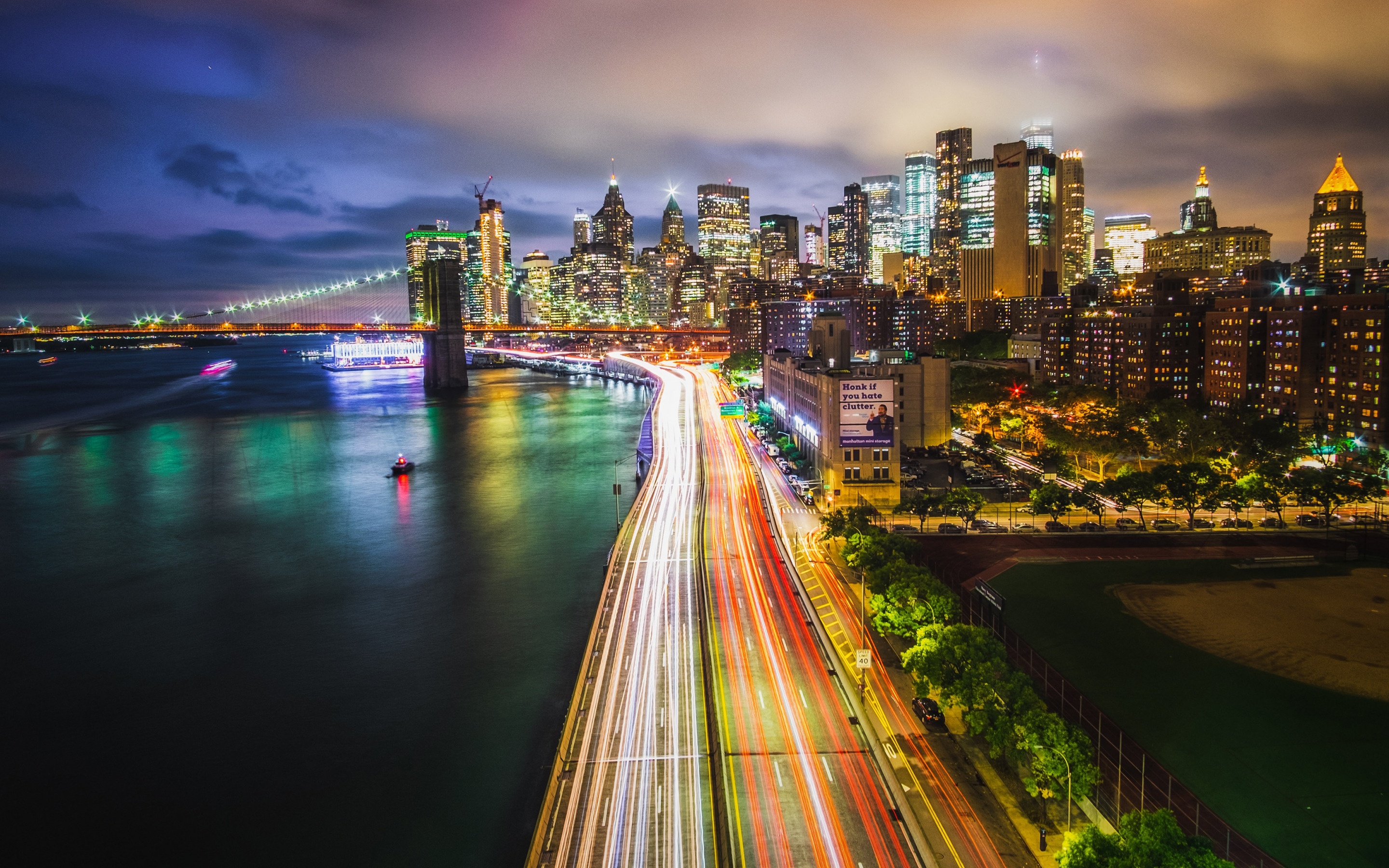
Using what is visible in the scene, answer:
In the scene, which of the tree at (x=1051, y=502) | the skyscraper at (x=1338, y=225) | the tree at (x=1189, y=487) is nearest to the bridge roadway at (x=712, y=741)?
the tree at (x=1051, y=502)

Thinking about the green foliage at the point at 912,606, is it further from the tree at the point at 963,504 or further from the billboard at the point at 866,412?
the billboard at the point at 866,412

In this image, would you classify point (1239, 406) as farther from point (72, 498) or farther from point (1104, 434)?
point (72, 498)

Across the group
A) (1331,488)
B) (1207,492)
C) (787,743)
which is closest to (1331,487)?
(1331,488)

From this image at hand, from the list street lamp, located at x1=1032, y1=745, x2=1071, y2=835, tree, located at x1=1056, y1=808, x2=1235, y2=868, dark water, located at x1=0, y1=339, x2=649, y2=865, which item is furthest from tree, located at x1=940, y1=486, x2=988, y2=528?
tree, located at x1=1056, y1=808, x2=1235, y2=868

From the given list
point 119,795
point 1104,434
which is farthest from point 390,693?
point 1104,434

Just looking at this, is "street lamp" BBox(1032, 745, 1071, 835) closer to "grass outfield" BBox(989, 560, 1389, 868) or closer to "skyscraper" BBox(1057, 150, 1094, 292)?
"grass outfield" BBox(989, 560, 1389, 868)
